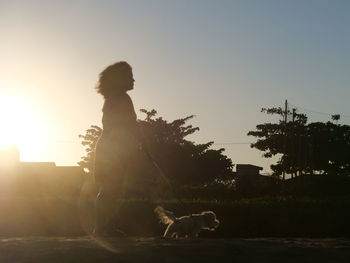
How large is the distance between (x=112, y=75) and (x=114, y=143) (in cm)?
88

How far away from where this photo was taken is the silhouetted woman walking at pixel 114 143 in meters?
Answer: 7.41

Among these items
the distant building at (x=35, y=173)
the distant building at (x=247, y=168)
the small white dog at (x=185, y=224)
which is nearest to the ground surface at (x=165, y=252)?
the small white dog at (x=185, y=224)

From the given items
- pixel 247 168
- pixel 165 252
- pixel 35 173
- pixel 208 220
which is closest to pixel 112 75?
pixel 165 252

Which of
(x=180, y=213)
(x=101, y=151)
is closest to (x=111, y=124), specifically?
(x=101, y=151)

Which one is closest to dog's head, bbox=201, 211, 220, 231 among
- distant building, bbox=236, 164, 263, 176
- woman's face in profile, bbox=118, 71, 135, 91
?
woman's face in profile, bbox=118, 71, 135, 91

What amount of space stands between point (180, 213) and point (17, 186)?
24634 millimetres

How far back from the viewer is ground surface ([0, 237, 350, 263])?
17.8ft

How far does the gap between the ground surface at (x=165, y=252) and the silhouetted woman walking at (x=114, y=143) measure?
1.09 metres

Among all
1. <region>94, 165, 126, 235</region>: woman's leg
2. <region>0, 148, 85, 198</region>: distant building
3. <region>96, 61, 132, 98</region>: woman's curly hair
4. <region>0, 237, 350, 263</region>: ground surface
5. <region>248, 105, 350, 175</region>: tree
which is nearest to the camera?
<region>0, 237, 350, 263</region>: ground surface

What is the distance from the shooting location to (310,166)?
45.8 m

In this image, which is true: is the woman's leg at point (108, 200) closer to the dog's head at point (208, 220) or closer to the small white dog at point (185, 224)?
the small white dog at point (185, 224)

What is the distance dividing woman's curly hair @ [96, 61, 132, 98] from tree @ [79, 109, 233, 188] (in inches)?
1660

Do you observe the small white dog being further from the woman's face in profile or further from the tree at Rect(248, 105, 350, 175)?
the tree at Rect(248, 105, 350, 175)

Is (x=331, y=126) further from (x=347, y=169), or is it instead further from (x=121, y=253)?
(x=121, y=253)
